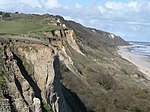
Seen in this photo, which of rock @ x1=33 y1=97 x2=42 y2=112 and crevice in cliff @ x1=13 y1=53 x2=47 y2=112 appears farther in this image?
crevice in cliff @ x1=13 y1=53 x2=47 y2=112

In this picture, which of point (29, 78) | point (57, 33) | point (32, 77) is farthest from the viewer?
point (57, 33)

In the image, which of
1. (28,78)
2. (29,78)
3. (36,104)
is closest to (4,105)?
(36,104)

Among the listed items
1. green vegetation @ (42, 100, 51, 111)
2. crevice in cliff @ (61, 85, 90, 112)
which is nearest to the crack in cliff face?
green vegetation @ (42, 100, 51, 111)

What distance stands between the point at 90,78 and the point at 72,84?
9742 mm

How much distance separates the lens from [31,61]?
2048 centimetres

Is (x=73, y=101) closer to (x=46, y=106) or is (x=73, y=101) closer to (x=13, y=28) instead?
(x=46, y=106)

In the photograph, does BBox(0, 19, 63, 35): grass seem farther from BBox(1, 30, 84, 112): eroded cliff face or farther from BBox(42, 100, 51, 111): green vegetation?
BBox(42, 100, 51, 111): green vegetation

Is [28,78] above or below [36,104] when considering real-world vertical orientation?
above

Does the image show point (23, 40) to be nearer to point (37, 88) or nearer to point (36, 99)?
point (37, 88)

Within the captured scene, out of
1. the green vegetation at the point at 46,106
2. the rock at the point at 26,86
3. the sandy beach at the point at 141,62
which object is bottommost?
the sandy beach at the point at 141,62

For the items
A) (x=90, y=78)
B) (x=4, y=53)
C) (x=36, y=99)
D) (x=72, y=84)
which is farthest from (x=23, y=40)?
(x=90, y=78)

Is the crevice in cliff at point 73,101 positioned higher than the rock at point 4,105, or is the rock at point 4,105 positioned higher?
the rock at point 4,105

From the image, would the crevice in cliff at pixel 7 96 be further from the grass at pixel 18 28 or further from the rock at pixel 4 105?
the grass at pixel 18 28

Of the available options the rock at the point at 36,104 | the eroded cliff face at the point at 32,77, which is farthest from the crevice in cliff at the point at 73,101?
the rock at the point at 36,104
